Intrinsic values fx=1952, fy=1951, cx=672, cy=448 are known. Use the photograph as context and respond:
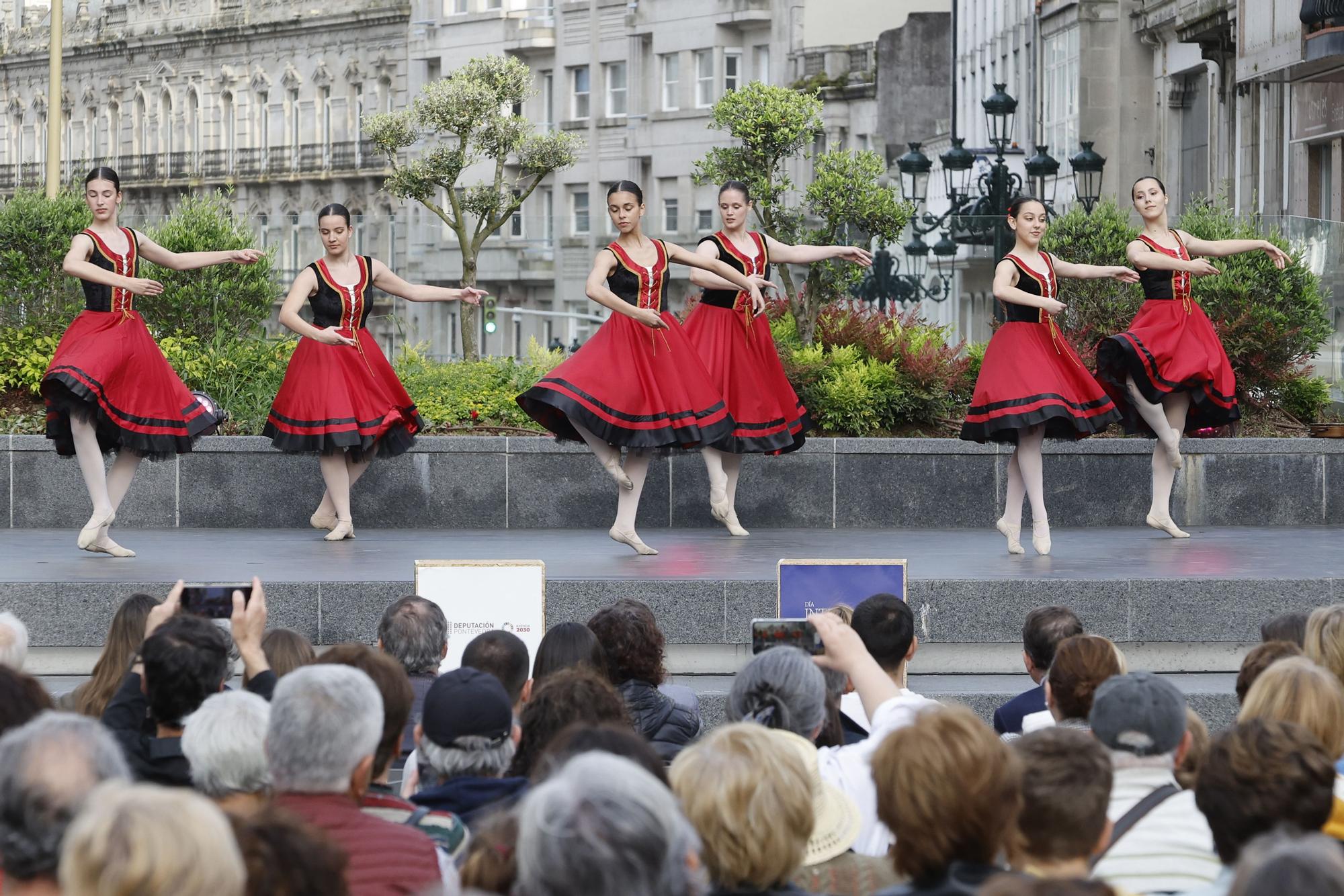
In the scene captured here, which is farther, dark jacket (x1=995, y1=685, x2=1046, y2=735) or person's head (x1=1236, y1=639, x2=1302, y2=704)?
dark jacket (x1=995, y1=685, x2=1046, y2=735)

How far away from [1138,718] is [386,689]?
188 cm

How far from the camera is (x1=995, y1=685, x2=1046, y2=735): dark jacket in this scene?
645 centimetres

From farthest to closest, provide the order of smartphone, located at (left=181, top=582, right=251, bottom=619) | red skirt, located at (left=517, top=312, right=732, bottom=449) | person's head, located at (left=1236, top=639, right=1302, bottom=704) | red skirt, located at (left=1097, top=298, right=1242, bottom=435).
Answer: red skirt, located at (left=1097, top=298, right=1242, bottom=435) → red skirt, located at (left=517, top=312, right=732, bottom=449) → smartphone, located at (left=181, top=582, right=251, bottom=619) → person's head, located at (left=1236, top=639, right=1302, bottom=704)

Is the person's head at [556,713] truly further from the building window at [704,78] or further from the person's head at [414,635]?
the building window at [704,78]

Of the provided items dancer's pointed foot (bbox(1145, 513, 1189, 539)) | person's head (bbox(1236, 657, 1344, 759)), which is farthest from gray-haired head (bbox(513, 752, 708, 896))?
dancer's pointed foot (bbox(1145, 513, 1189, 539))

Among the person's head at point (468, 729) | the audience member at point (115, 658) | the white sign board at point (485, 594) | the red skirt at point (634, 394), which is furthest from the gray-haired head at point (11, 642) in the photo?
the red skirt at point (634, 394)

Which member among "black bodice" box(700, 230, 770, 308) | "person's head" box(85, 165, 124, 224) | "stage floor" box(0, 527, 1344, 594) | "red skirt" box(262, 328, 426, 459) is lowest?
"stage floor" box(0, 527, 1344, 594)

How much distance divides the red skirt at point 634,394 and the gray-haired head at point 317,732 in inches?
252

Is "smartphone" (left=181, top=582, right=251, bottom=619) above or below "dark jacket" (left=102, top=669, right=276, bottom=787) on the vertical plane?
above

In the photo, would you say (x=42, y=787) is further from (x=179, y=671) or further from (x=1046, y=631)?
(x=1046, y=631)

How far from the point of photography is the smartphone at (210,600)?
637cm

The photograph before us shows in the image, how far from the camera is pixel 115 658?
6289 mm

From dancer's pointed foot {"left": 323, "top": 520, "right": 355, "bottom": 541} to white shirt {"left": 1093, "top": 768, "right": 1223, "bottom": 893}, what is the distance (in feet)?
26.8

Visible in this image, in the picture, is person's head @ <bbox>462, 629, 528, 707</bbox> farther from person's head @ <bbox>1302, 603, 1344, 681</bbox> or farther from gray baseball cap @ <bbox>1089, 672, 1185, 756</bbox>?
person's head @ <bbox>1302, 603, 1344, 681</bbox>
